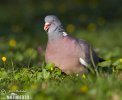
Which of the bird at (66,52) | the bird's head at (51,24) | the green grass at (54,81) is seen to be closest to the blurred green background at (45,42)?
the green grass at (54,81)

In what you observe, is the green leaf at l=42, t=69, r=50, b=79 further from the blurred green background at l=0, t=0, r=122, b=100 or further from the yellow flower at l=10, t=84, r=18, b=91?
the yellow flower at l=10, t=84, r=18, b=91

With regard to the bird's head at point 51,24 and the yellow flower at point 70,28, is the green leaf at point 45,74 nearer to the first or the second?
the bird's head at point 51,24

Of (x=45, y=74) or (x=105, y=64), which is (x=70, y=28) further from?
(x=45, y=74)

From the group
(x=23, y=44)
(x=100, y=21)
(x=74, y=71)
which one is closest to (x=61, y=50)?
(x=74, y=71)

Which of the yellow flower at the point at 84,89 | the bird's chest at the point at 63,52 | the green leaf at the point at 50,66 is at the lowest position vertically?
the yellow flower at the point at 84,89

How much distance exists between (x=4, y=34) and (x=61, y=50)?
295 inches

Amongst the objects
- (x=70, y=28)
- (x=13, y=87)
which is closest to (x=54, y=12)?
(x=70, y=28)

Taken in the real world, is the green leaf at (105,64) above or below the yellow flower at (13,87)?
above

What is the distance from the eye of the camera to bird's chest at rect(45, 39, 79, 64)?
26.4 feet

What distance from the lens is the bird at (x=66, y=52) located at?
8.06m

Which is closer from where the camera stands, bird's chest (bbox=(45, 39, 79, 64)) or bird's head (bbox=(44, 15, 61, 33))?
bird's chest (bbox=(45, 39, 79, 64))

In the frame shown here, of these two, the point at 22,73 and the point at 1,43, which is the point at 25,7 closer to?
the point at 1,43

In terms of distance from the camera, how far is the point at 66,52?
26.4 feet

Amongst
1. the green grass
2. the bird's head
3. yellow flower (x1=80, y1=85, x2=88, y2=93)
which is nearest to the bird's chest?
the green grass
